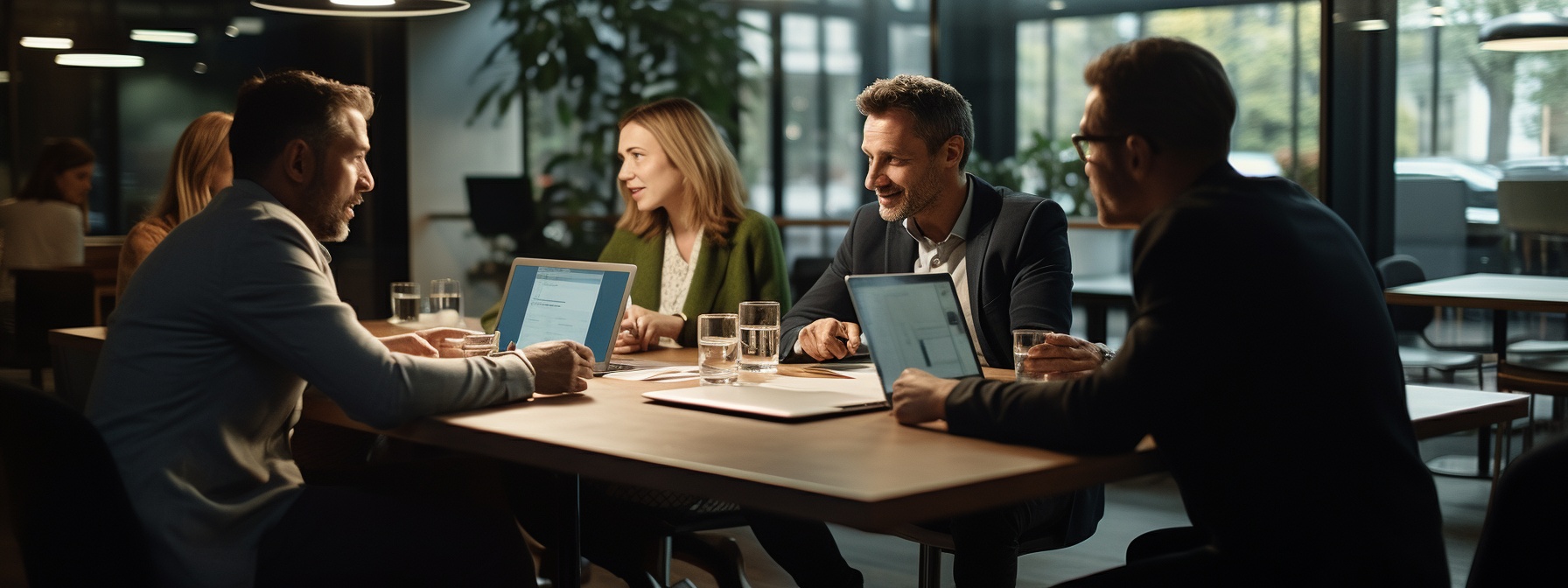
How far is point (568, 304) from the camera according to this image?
2.43 m

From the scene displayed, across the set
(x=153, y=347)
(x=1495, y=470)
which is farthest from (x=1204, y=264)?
(x=1495, y=470)

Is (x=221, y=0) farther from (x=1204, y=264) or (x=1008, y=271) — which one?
(x=1204, y=264)

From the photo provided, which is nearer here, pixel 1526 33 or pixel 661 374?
pixel 661 374

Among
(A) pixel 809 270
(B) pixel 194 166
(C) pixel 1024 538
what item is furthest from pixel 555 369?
(A) pixel 809 270

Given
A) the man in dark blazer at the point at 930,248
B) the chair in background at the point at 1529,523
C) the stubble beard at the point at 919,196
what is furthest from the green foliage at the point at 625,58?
the chair in background at the point at 1529,523

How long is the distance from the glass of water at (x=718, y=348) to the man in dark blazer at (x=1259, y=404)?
2.48 feet

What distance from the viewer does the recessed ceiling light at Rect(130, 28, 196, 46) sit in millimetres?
6086

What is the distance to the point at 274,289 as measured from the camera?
179 centimetres

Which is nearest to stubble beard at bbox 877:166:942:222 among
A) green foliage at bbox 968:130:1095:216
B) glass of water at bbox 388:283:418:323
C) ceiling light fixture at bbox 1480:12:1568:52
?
glass of water at bbox 388:283:418:323

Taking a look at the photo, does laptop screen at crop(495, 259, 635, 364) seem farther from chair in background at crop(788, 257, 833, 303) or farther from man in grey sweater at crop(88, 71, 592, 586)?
chair in background at crop(788, 257, 833, 303)

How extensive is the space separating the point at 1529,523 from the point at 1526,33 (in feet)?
12.2

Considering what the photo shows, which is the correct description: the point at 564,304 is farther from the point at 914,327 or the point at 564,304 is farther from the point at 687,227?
the point at 687,227

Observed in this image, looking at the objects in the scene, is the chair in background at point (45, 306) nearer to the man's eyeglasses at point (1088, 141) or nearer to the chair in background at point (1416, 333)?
the man's eyeglasses at point (1088, 141)

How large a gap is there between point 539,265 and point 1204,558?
1448 mm
